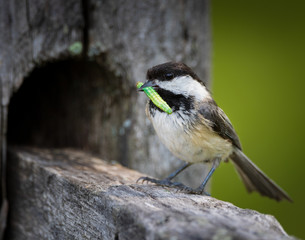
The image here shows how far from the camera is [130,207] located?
1283 millimetres

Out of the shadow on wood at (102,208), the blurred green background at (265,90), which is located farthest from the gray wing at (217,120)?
the blurred green background at (265,90)

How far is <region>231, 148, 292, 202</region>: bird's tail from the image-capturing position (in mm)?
2400

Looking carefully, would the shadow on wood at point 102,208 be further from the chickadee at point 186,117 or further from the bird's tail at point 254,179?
the bird's tail at point 254,179

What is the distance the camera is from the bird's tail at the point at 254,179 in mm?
2400

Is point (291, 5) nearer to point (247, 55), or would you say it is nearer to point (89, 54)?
point (247, 55)

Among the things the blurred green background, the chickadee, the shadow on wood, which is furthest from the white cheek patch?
the blurred green background

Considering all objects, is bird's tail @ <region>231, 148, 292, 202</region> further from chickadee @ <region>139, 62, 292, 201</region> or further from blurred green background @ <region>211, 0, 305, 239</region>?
blurred green background @ <region>211, 0, 305, 239</region>

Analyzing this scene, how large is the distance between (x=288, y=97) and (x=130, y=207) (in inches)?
103

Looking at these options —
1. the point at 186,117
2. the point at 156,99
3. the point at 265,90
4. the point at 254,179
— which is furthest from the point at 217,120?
the point at 265,90

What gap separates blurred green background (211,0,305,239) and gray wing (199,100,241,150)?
1.05 metres

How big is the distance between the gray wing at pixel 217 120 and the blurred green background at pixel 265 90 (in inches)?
41.3

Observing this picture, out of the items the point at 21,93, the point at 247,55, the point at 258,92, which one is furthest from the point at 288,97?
the point at 21,93

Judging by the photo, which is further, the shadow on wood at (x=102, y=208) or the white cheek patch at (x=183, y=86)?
the white cheek patch at (x=183, y=86)

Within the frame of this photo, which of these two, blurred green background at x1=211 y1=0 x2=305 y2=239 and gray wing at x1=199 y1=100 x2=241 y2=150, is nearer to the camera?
gray wing at x1=199 y1=100 x2=241 y2=150
